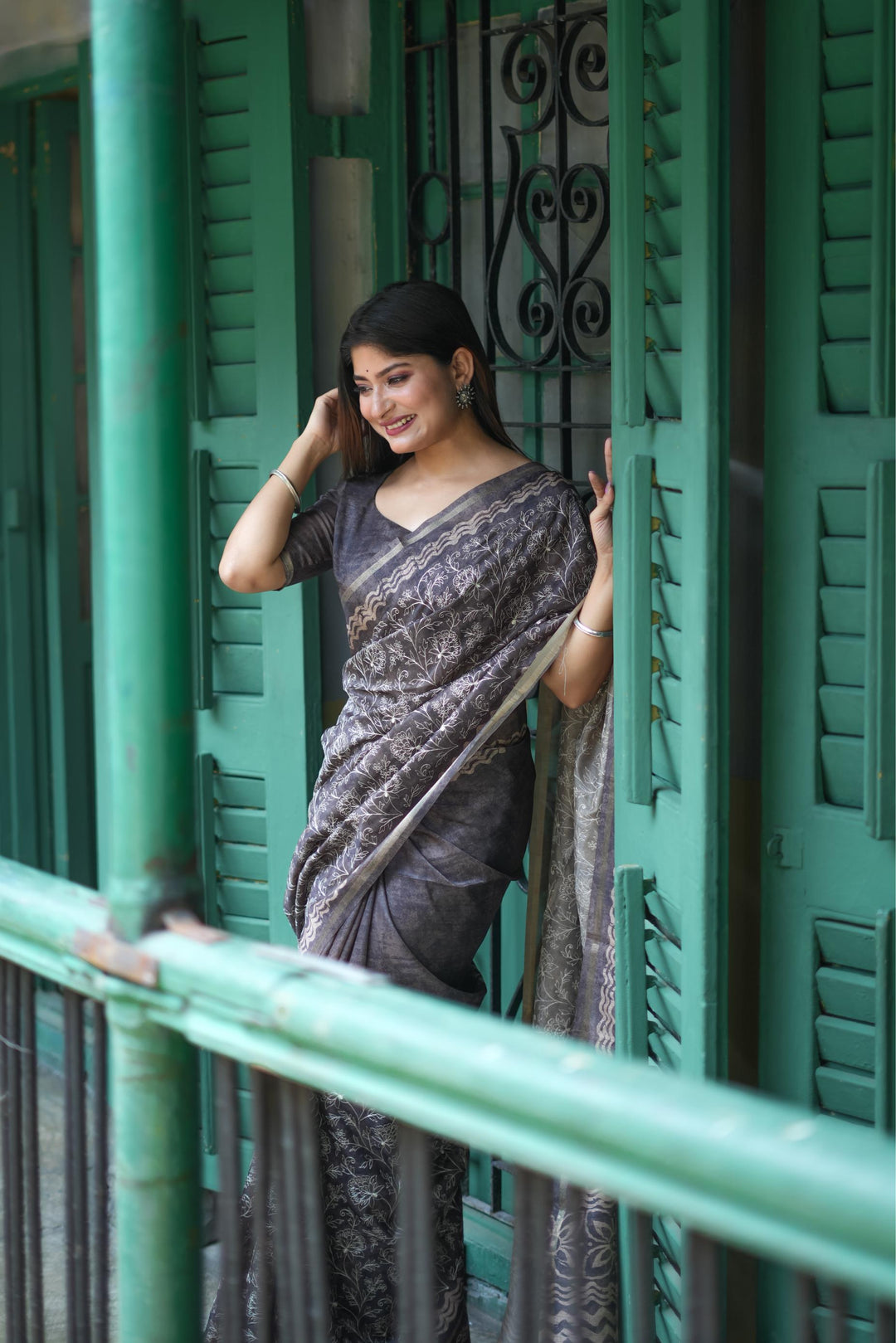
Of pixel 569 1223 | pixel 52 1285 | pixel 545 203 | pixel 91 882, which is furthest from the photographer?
pixel 91 882

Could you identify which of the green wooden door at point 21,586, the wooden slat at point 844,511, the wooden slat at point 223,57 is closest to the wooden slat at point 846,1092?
the wooden slat at point 844,511

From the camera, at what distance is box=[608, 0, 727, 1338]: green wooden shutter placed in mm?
2096

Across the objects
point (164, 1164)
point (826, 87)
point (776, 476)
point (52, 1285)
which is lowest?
point (52, 1285)

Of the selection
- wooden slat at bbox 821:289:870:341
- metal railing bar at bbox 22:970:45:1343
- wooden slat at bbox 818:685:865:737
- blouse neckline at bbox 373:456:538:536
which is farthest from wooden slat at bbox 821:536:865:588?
metal railing bar at bbox 22:970:45:1343

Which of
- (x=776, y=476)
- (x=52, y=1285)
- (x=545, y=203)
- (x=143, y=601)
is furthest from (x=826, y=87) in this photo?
(x=52, y=1285)

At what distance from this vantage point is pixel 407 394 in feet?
8.58

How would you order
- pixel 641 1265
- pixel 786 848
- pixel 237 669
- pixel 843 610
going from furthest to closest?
pixel 237 669 < pixel 786 848 < pixel 843 610 < pixel 641 1265

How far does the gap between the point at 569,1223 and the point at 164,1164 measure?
1.31 ft

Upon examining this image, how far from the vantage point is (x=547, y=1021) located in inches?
109

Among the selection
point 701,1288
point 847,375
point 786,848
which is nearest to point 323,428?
point 847,375

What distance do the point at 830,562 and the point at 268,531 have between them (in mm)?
1077

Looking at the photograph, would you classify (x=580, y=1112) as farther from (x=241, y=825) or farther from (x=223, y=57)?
(x=223, y=57)

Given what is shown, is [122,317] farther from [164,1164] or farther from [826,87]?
[826,87]

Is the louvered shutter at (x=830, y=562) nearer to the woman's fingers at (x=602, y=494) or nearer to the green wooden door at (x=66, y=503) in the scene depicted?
the woman's fingers at (x=602, y=494)
